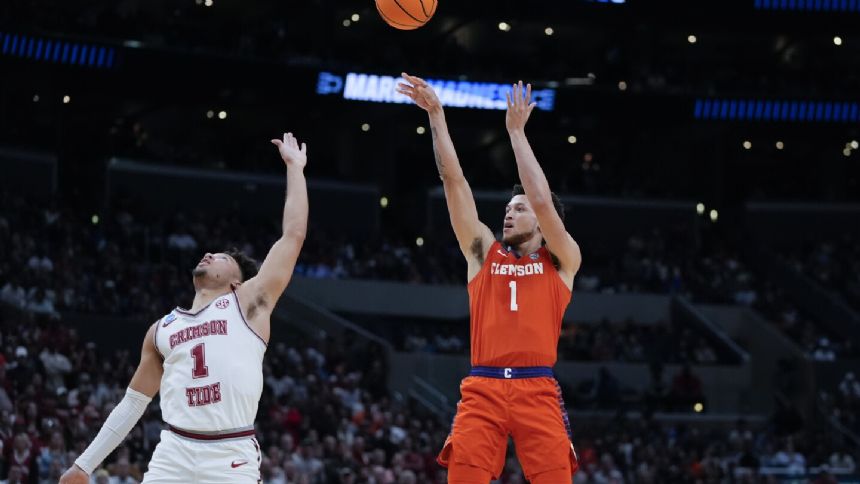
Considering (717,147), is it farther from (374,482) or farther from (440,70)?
(374,482)

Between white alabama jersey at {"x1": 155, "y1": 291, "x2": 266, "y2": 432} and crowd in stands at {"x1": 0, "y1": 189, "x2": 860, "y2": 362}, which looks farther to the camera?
crowd in stands at {"x1": 0, "y1": 189, "x2": 860, "y2": 362}

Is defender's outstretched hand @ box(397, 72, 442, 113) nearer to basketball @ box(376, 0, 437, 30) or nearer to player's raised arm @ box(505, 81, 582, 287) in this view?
player's raised arm @ box(505, 81, 582, 287)

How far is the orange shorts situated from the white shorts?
1234mm

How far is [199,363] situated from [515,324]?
2.01 m

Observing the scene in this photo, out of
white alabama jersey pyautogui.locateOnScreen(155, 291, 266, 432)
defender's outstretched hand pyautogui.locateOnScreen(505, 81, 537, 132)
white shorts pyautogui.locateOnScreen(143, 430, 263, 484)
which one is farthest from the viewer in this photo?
defender's outstretched hand pyautogui.locateOnScreen(505, 81, 537, 132)

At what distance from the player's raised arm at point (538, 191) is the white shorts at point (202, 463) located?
2.31 m

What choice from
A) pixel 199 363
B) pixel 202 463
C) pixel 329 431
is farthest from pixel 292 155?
pixel 329 431

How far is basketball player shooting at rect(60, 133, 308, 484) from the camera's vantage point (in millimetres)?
8094

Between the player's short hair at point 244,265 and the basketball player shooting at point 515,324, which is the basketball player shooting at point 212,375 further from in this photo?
the basketball player shooting at point 515,324

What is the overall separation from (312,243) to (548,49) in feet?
37.9

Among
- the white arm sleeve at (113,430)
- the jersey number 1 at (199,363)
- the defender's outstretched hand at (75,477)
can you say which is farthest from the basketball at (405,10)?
A: the defender's outstretched hand at (75,477)

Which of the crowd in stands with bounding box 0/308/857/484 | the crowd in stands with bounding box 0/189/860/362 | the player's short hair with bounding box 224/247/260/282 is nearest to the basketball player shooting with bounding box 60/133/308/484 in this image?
the player's short hair with bounding box 224/247/260/282

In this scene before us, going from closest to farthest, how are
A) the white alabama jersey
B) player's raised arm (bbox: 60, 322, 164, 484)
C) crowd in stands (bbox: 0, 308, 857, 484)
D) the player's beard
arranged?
1. the white alabama jersey
2. player's raised arm (bbox: 60, 322, 164, 484)
3. the player's beard
4. crowd in stands (bbox: 0, 308, 857, 484)

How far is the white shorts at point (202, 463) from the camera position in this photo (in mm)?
8031
